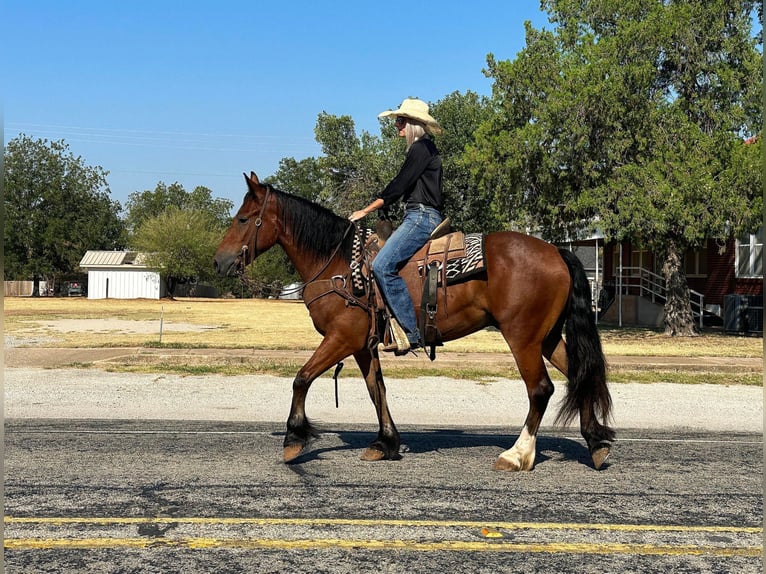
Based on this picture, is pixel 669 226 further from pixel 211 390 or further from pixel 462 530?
pixel 462 530

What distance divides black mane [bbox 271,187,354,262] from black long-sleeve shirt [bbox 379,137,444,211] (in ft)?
1.95

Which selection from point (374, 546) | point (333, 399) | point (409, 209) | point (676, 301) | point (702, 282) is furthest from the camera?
point (702, 282)

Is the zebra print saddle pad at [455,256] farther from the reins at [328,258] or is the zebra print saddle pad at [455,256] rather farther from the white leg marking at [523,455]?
the white leg marking at [523,455]

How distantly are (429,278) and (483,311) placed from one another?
584 millimetres

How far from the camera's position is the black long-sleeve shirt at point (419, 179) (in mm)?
6484

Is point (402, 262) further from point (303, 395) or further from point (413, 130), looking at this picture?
point (303, 395)

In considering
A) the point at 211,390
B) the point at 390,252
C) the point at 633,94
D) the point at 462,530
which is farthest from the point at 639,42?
the point at 462,530

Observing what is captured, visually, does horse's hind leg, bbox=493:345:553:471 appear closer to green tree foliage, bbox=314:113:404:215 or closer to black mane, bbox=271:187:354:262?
black mane, bbox=271:187:354:262

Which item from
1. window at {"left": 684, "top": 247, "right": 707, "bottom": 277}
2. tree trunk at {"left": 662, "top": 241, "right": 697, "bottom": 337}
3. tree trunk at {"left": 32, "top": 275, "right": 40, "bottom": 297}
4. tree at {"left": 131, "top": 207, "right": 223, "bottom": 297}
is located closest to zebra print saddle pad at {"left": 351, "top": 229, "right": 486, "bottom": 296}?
tree trunk at {"left": 662, "top": 241, "right": 697, "bottom": 337}

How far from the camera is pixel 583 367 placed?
6535mm

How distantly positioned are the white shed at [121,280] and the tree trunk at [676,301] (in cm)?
5777

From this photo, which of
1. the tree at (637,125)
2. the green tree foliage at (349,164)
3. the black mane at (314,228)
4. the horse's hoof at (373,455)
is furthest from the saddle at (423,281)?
the green tree foliage at (349,164)

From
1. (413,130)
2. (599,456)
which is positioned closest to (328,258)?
(413,130)

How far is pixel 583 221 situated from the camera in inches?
1073
